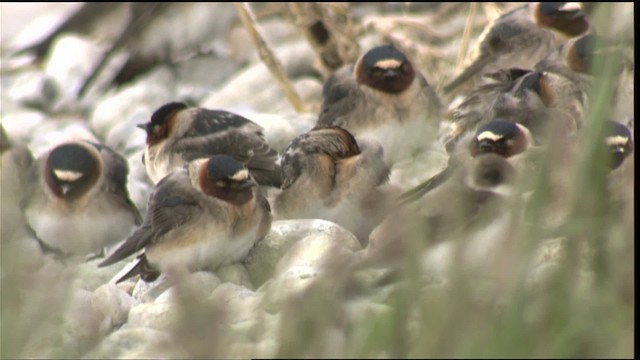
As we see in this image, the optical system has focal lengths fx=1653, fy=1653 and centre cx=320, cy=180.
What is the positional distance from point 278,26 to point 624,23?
3117mm

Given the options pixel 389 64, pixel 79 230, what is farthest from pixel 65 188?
pixel 389 64

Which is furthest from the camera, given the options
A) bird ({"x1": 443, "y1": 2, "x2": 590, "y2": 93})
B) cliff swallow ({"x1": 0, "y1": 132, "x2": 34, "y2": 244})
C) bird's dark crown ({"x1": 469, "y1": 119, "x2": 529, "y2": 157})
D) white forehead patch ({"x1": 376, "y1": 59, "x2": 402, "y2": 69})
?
bird ({"x1": 443, "y1": 2, "x2": 590, "y2": 93})

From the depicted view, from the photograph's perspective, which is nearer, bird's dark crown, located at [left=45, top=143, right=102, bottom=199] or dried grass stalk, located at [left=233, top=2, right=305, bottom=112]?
bird's dark crown, located at [left=45, top=143, right=102, bottom=199]

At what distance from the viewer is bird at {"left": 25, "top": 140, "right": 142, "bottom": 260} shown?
25.3 feet

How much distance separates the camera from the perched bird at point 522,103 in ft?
25.8

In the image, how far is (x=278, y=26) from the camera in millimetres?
12344

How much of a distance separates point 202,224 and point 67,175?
3.73 ft

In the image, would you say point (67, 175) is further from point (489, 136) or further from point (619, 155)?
point (619, 155)

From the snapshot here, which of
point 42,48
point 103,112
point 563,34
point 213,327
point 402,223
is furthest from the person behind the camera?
point 42,48

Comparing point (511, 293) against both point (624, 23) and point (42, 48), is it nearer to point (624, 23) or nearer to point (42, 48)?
point (624, 23)

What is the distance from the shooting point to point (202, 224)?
6.80 m

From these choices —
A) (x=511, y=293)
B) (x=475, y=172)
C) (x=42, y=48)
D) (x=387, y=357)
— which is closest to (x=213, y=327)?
(x=387, y=357)

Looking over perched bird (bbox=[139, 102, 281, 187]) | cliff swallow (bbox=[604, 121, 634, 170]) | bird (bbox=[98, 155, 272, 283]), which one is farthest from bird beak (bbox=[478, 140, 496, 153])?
perched bird (bbox=[139, 102, 281, 187])

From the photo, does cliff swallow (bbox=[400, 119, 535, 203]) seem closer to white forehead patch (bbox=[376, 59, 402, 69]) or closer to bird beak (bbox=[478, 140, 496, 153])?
bird beak (bbox=[478, 140, 496, 153])
